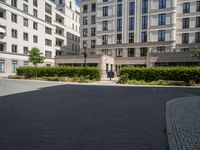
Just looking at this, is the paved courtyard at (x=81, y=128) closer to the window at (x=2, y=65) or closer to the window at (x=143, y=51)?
the window at (x=2, y=65)

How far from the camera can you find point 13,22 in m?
40.2

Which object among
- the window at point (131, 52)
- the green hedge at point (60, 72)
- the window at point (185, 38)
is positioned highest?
the window at point (185, 38)

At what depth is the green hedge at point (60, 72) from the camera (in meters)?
27.0

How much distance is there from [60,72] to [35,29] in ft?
77.0

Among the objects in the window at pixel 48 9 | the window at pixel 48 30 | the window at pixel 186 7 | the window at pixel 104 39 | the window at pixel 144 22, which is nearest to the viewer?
the window at pixel 186 7

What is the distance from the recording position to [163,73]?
23188mm

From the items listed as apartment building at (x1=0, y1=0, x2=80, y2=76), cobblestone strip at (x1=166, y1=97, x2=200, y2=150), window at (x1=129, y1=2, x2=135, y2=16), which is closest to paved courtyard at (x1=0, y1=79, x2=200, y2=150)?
cobblestone strip at (x1=166, y1=97, x2=200, y2=150)

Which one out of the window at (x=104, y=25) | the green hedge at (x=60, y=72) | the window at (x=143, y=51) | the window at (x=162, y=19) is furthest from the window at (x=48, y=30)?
the window at (x=162, y=19)

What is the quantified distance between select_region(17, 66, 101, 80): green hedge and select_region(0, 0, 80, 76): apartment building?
7677mm

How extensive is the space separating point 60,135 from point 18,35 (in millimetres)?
41154

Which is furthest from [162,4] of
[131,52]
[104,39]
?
[104,39]

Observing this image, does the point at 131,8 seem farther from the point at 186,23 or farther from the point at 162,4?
the point at 186,23

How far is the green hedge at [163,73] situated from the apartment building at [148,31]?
52.6 ft

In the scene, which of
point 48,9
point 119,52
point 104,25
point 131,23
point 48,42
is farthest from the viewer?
point 48,42
